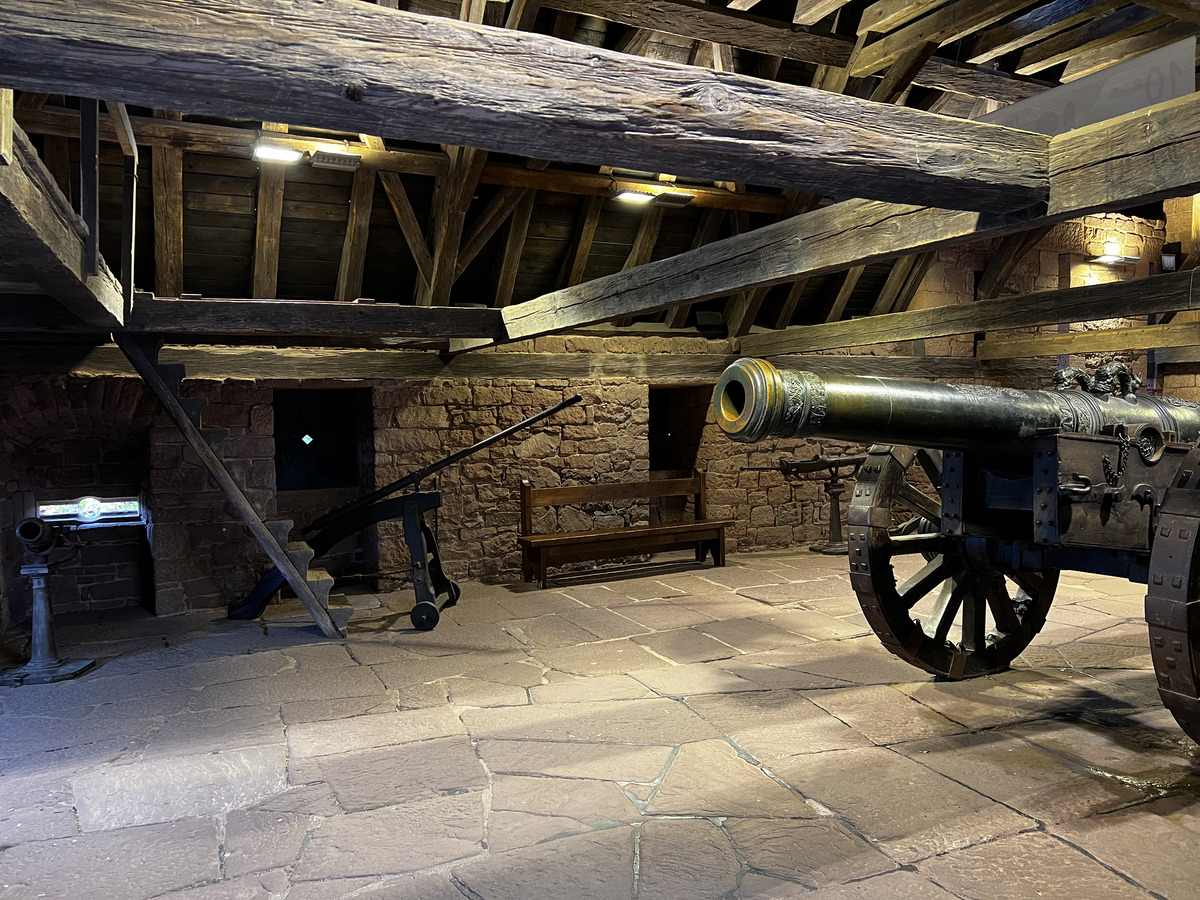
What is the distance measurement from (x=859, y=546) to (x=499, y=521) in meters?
4.04

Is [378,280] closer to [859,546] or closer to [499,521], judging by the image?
[499,521]

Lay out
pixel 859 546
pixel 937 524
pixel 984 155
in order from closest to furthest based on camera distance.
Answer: pixel 984 155, pixel 859 546, pixel 937 524

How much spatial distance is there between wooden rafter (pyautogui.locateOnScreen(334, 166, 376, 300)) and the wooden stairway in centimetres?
163

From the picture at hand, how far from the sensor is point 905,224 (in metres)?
3.04

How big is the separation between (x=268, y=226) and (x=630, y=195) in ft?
8.73

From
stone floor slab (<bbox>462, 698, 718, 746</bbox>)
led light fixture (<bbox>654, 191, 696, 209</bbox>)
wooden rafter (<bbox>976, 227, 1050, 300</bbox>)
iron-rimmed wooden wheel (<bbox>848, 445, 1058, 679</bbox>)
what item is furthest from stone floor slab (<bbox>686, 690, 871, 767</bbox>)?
wooden rafter (<bbox>976, 227, 1050, 300</bbox>)

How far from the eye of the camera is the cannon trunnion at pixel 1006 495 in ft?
9.74

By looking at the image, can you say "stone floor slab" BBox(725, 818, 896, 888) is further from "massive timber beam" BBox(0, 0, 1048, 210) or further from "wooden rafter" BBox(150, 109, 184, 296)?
"wooden rafter" BBox(150, 109, 184, 296)

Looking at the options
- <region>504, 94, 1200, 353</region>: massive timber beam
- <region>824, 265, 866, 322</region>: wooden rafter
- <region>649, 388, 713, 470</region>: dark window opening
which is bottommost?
<region>649, 388, 713, 470</region>: dark window opening

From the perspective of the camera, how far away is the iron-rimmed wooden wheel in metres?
4.09

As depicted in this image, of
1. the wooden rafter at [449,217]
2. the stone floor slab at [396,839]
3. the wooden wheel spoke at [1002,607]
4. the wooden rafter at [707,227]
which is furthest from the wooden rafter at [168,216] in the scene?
the wooden wheel spoke at [1002,607]

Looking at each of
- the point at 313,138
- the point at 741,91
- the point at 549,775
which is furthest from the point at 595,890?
the point at 313,138

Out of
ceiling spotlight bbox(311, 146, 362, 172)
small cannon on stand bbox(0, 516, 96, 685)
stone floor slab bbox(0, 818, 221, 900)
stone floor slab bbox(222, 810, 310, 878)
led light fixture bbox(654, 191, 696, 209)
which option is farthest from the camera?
led light fixture bbox(654, 191, 696, 209)

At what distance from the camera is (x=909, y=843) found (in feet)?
9.23
